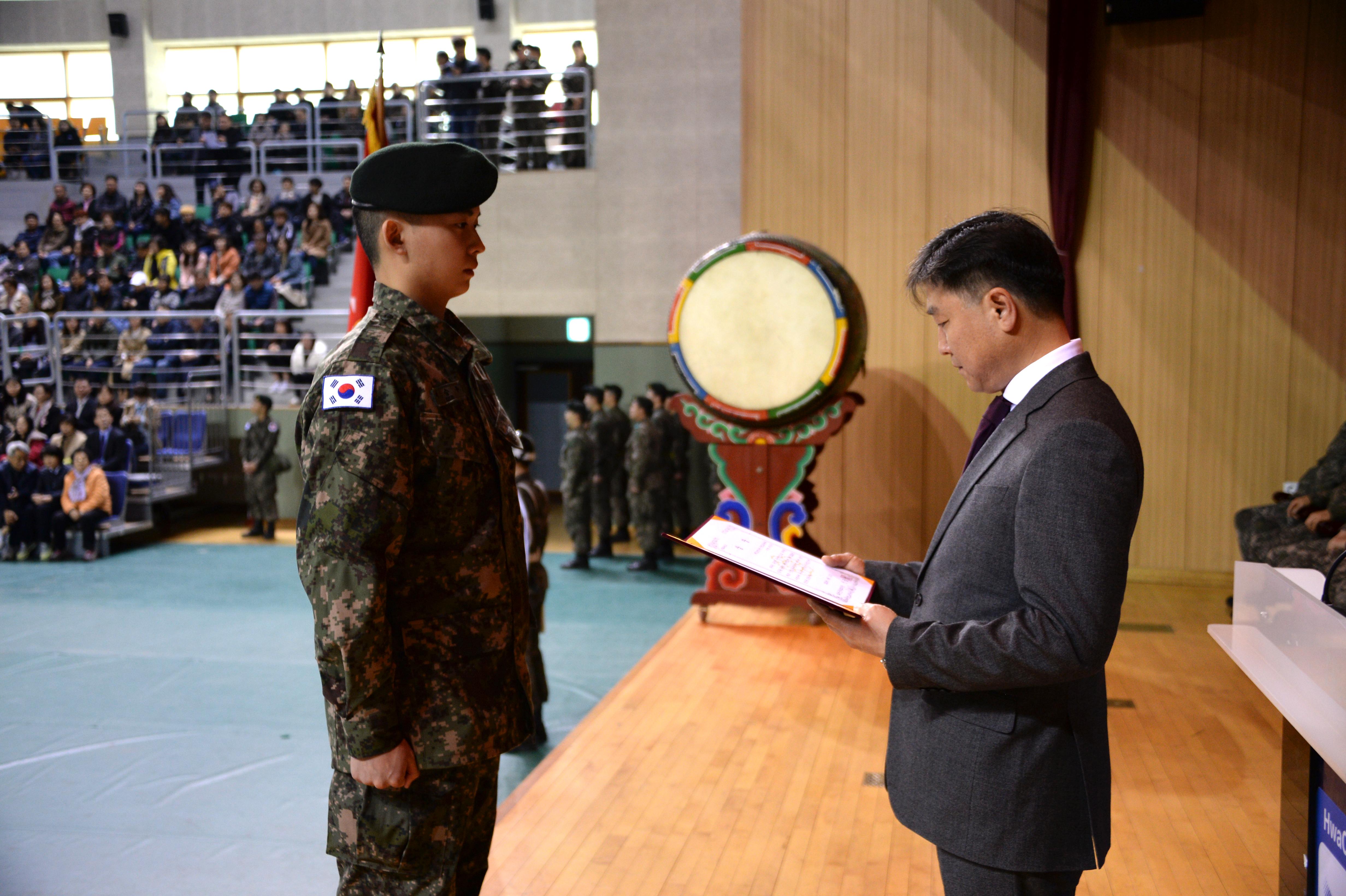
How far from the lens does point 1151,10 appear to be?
5094 mm

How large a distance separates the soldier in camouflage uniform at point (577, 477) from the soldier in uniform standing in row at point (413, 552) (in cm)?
545

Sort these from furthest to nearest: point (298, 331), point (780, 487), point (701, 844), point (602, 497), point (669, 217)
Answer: point (298, 331), point (669, 217), point (602, 497), point (780, 487), point (701, 844)

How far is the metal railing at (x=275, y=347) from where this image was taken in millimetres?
8992

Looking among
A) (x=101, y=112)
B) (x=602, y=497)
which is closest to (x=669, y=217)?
(x=602, y=497)

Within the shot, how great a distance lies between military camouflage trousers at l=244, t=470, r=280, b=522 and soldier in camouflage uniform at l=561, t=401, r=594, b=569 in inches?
107

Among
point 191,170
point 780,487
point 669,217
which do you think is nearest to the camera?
point 780,487

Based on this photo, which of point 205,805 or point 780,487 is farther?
point 780,487

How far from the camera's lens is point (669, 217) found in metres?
7.94

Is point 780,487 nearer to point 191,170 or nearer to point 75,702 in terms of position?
point 75,702

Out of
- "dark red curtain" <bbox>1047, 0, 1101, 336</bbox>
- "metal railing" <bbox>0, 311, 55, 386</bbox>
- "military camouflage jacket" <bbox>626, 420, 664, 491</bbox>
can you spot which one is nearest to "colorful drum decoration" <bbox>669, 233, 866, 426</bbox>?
"dark red curtain" <bbox>1047, 0, 1101, 336</bbox>

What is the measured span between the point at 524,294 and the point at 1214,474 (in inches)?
217

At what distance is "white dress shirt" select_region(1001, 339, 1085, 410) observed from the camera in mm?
1249

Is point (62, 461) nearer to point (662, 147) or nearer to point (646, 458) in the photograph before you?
point (646, 458)

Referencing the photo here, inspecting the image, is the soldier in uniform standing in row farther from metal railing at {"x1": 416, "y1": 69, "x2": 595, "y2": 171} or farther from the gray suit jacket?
metal railing at {"x1": 416, "y1": 69, "x2": 595, "y2": 171}
